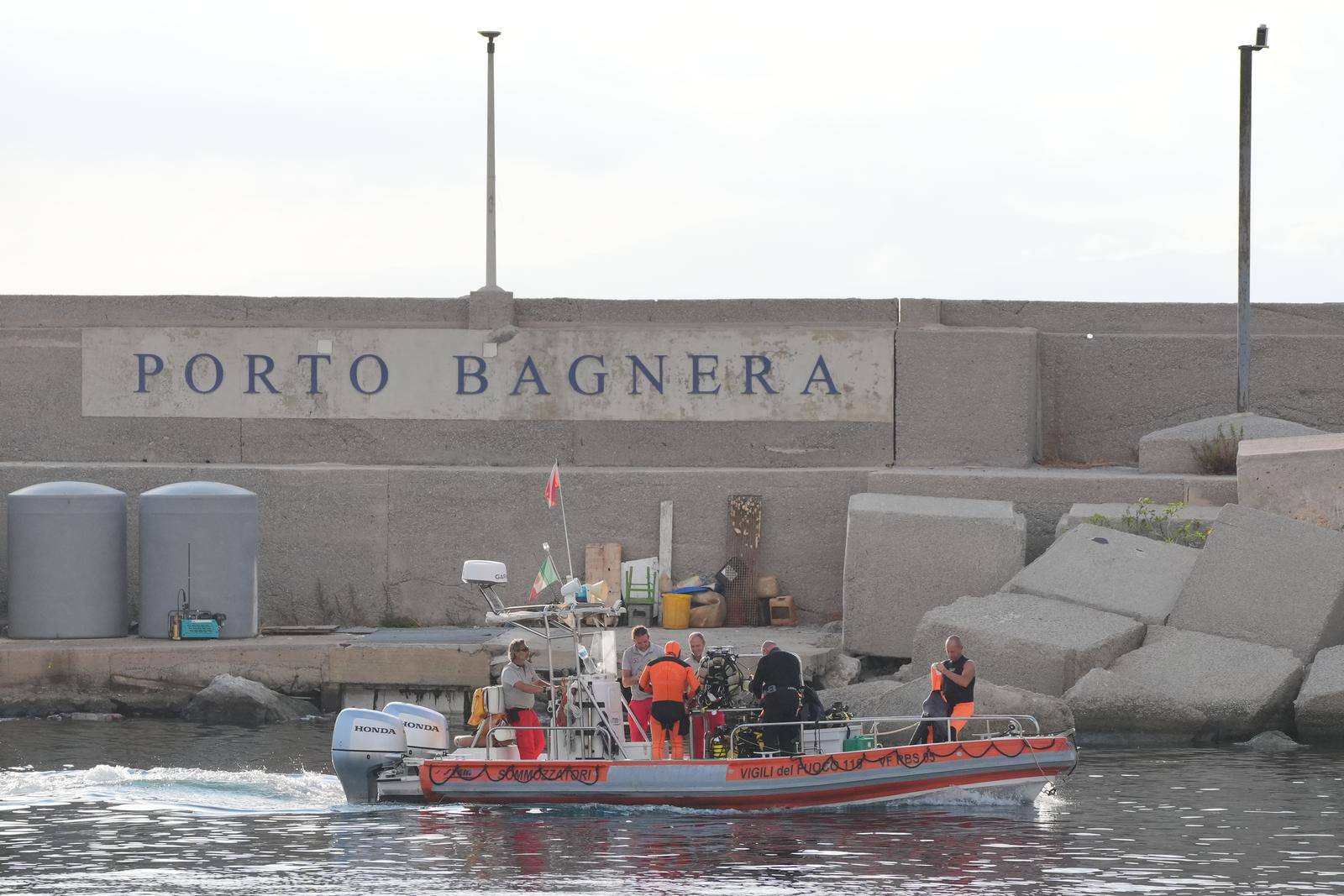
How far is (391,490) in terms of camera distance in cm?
2661

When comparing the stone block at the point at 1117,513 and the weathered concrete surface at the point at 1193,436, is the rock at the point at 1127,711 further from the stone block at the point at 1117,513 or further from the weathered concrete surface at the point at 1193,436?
the weathered concrete surface at the point at 1193,436

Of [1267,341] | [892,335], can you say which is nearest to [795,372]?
[892,335]

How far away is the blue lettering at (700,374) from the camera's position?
89.8 ft

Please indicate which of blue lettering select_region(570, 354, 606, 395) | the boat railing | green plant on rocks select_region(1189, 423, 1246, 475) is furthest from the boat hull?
blue lettering select_region(570, 354, 606, 395)

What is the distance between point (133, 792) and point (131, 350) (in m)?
10.4

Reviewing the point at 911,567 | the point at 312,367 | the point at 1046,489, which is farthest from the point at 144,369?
the point at 1046,489

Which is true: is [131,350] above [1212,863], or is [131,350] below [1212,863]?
above

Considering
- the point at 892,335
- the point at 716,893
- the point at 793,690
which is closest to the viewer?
the point at 716,893

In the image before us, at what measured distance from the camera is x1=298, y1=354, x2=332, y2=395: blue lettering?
27703 mm

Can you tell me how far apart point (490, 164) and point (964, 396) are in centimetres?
714

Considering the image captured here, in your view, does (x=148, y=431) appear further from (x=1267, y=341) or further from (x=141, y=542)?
(x=1267, y=341)

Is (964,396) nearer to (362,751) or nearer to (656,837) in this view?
(362,751)

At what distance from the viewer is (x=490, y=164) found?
92.8 ft

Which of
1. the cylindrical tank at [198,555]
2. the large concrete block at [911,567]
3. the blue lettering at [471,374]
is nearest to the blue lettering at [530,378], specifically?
the blue lettering at [471,374]
